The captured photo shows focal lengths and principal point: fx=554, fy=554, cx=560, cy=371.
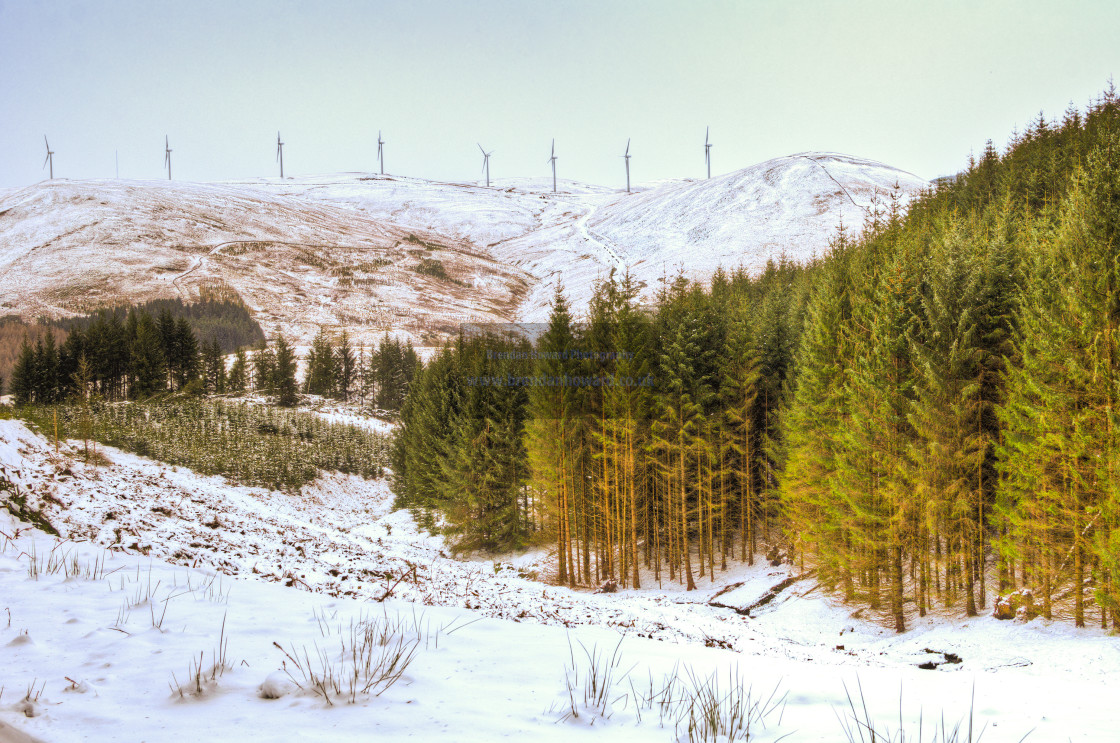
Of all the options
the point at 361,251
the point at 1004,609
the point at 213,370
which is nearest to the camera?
the point at 1004,609

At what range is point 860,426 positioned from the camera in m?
21.3

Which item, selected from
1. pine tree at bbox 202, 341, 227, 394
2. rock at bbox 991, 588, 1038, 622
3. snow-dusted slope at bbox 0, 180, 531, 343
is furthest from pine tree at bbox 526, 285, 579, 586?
snow-dusted slope at bbox 0, 180, 531, 343

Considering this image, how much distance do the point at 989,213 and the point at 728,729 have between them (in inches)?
1917

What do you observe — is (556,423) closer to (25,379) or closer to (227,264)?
(25,379)

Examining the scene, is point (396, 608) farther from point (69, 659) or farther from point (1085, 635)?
point (1085, 635)

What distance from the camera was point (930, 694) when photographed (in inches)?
264

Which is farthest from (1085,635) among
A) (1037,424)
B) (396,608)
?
(396,608)

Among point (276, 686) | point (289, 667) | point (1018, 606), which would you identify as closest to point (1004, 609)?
point (1018, 606)

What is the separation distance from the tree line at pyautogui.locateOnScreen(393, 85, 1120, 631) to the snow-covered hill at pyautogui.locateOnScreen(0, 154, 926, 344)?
93252mm

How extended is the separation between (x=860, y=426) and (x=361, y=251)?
18045 centimetres

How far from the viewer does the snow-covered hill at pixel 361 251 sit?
132000 mm

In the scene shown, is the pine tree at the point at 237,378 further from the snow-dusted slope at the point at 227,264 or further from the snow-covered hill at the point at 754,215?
the snow-covered hill at the point at 754,215

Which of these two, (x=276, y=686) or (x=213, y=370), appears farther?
(x=213, y=370)

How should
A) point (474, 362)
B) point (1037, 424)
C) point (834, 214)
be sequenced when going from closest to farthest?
point (1037, 424)
point (474, 362)
point (834, 214)
